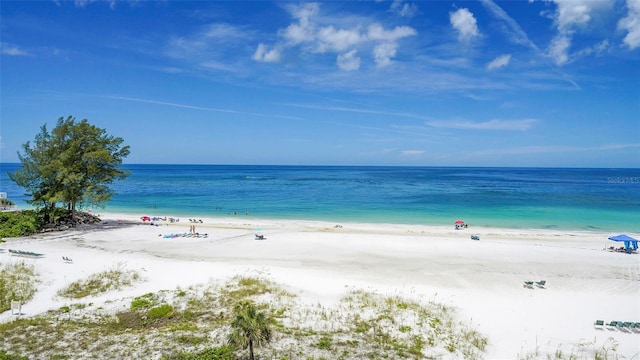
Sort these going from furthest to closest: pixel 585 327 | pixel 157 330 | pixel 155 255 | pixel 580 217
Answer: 1. pixel 580 217
2. pixel 155 255
3. pixel 585 327
4. pixel 157 330

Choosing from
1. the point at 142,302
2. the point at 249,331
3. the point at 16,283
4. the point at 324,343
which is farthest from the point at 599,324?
the point at 16,283

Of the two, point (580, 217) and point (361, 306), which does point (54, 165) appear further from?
point (580, 217)

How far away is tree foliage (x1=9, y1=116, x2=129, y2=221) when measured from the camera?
3441 cm

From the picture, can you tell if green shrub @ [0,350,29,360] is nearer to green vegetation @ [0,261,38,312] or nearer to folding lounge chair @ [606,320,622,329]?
green vegetation @ [0,261,38,312]

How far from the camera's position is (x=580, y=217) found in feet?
164

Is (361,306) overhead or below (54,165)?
below

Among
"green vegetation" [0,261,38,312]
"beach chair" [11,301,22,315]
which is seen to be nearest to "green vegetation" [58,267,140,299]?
"green vegetation" [0,261,38,312]

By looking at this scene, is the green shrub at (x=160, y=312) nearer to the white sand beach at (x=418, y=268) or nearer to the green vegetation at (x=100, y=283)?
the white sand beach at (x=418, y=268)

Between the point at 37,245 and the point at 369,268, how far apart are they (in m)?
25.3

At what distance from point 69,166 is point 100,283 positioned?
72.0 feet

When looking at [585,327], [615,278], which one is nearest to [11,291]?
[585,327]

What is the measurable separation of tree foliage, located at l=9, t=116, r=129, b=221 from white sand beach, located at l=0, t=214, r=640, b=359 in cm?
382

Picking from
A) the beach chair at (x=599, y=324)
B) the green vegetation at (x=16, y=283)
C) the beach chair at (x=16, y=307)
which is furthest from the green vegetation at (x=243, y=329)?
the beach chair at (x=599, y=324)

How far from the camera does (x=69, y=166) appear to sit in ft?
116
